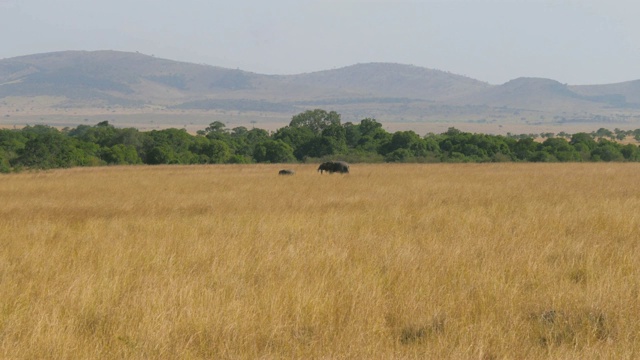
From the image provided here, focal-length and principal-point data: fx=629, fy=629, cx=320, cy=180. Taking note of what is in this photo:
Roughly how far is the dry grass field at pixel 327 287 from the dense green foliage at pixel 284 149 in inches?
1401

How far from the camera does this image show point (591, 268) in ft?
23.7

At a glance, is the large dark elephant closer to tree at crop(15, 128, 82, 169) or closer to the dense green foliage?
the dense green foliage

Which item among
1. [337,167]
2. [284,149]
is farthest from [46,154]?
[284,149]

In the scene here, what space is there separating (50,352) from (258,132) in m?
84.5

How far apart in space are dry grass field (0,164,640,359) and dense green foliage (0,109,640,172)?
35.6 metres

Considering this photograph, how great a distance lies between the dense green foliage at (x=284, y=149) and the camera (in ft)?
152

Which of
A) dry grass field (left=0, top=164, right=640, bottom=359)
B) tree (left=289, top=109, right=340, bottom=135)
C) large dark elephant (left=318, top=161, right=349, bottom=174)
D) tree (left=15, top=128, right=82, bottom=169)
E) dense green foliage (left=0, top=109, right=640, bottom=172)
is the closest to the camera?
dry grass field (left=0, top=164, right=640, bottom=359)

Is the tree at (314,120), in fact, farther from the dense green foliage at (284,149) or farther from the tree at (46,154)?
the tree at (46,154)

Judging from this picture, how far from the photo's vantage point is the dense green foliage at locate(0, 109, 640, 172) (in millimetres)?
46188

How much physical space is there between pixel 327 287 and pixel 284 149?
56.8 metres

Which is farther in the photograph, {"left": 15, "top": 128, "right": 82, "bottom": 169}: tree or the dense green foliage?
the dense green foliage

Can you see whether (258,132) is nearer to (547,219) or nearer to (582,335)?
(547,219)

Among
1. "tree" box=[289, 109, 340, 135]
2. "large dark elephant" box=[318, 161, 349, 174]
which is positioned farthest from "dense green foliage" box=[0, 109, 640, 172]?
"tree" box=[289, 109, 340, 135]

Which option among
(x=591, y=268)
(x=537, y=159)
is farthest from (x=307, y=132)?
(x=591, y=268)
